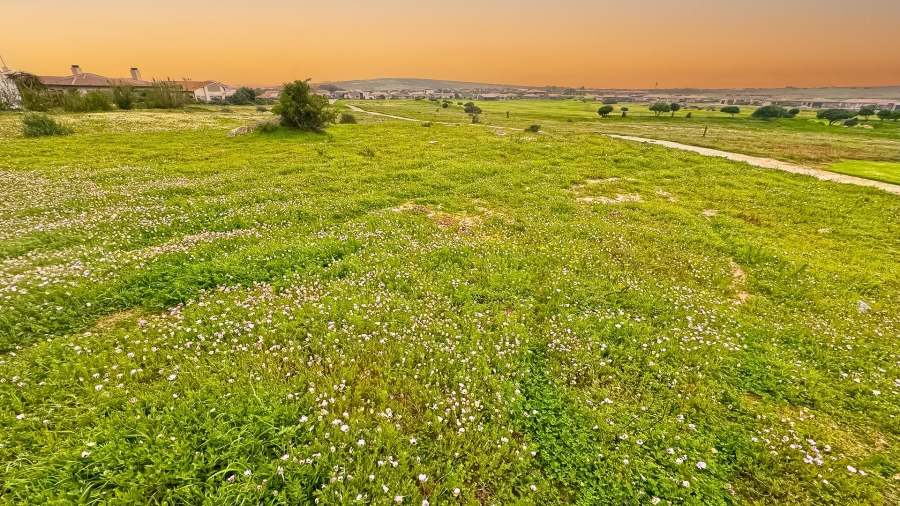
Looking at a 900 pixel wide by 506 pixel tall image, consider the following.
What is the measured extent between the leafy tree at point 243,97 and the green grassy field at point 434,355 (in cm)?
12187

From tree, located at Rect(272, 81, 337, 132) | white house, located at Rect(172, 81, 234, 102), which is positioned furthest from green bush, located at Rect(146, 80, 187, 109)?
white house, located at Rect(172, 81, 234, 102)

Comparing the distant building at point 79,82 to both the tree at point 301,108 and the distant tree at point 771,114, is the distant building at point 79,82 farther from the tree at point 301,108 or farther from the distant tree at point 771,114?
the distant tree at point 771,114

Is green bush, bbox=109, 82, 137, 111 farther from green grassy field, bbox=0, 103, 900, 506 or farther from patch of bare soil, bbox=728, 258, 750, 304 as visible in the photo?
patch of bare soil, bbox=728, 258, 750, 304

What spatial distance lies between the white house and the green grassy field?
461 ft

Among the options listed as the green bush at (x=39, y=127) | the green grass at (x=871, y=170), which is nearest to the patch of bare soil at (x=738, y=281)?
the green grass at (x=871, y=170)

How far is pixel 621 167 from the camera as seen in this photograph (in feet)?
84.9

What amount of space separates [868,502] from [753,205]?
681 inches

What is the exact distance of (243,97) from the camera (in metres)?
117

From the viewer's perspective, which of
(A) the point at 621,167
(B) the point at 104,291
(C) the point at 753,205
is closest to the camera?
(B) the point at 104,291

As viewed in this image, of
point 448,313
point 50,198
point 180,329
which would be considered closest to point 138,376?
point 180,329

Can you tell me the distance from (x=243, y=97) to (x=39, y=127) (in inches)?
4002

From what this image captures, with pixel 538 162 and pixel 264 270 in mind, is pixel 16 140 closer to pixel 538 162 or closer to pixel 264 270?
pixel 264 270

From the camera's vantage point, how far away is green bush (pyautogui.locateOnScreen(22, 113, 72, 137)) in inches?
1166

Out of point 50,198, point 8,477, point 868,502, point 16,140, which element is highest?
point 16,140
